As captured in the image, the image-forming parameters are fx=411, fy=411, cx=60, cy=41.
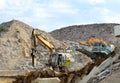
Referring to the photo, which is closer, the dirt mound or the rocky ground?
the rocky ground

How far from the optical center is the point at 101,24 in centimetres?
8569

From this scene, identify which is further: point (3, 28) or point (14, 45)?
point (3, 28)

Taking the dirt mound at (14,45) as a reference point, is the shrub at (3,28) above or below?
above

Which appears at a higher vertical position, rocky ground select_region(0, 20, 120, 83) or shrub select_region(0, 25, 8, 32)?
shrub select_region(0, 25, 8, 32)

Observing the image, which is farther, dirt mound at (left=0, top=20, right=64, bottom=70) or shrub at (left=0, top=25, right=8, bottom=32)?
shrub at (left=0, top=25, right=8, bottom=32)

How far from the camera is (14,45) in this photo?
54.6 metres

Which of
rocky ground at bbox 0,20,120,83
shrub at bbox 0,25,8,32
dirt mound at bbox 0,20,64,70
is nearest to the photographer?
rocky ground at bbox 0,20,120,83

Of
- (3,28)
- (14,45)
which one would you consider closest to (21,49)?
(14,45)

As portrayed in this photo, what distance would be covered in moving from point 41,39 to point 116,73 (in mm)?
23728

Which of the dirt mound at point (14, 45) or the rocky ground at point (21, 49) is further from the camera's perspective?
the dirt mound at point (14, 45)

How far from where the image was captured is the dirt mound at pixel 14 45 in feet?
163

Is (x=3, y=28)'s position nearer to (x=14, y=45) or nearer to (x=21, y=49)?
(x=14, y=45)

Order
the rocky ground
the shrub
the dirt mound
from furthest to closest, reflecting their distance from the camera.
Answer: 1. the shrub
2. the dirt mound
3. the rocky ground

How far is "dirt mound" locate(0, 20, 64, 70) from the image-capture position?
4958cm
